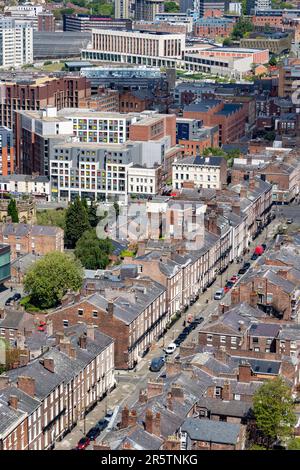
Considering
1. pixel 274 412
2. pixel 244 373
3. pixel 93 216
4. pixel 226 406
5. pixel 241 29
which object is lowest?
pixel 93 216

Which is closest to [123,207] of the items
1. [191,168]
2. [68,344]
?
[191,168]

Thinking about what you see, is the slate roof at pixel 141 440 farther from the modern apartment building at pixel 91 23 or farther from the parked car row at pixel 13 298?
the modern apartment building at pixel 91 23

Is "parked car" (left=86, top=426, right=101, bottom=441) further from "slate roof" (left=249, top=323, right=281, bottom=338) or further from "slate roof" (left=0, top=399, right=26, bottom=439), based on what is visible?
"slate roof" (left=249, top=323, right=281, bottom=338)

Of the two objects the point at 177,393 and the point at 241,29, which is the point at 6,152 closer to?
the point at 177,393

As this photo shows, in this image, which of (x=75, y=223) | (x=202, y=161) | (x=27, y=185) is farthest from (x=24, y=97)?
(x=75, y=223)

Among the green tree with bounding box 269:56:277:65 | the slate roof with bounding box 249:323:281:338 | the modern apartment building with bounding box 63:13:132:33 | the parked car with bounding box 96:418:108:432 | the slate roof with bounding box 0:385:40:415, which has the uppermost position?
the slate roof with bounding box 0:385:40:415

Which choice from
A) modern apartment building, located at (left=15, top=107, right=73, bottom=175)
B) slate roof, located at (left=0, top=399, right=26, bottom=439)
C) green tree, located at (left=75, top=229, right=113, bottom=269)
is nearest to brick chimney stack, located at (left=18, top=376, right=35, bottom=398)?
slate roof, located at (left=0, top=399, right=26, bottom=439)
